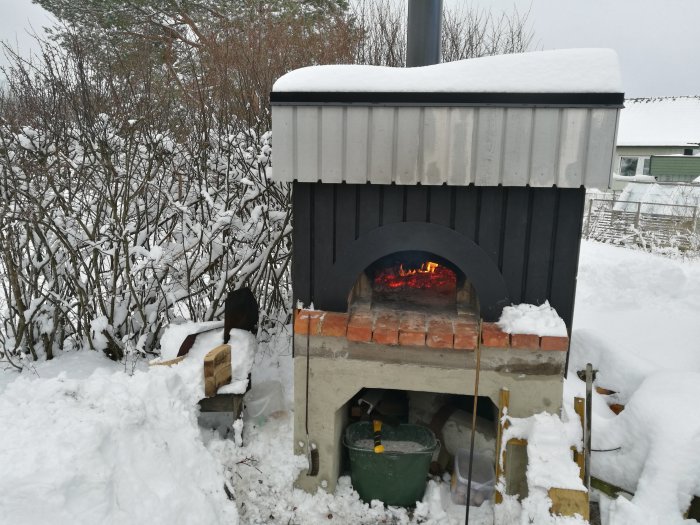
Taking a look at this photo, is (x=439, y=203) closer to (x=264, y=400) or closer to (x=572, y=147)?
(x=572, y=147)

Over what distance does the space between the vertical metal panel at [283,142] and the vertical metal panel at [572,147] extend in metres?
1.64

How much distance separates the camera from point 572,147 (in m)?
2.92

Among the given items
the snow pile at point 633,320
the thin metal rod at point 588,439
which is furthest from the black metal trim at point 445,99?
the snow pile at point 633,320

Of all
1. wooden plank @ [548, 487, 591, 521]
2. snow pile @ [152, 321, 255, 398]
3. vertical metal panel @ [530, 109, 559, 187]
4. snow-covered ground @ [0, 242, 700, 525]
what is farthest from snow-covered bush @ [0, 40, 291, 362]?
wooden plank @ [548, 487, 591, 521]

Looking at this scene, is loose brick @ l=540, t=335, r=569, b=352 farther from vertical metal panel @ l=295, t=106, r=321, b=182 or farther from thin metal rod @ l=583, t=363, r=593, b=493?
vertical metal panel @ l=295, t=106, r=321, b=182

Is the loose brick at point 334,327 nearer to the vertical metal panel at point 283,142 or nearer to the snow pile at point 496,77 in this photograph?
the vertical metal panel at point 283,142

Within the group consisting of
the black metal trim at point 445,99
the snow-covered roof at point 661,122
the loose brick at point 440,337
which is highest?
the snow-covered roof at point 661,122

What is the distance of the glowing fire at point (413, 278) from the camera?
410 cm

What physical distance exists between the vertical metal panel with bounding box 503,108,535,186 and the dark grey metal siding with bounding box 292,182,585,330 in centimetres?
17

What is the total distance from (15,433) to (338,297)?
1.98 meters

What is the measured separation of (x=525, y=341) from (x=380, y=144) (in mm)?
1537

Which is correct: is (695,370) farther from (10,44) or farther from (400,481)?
(10,44)

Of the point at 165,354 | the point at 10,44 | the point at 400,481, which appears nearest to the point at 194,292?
the point at 165,354

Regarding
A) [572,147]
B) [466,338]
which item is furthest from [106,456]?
[572,147]
